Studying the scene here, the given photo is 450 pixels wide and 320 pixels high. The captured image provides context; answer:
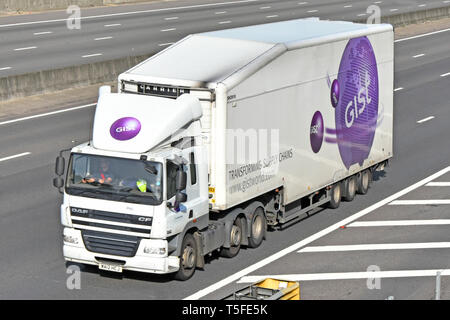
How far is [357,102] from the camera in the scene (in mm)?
27391

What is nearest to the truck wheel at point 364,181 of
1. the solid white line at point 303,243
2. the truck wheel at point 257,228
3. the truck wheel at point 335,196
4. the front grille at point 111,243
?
the solid white line at point 303,243

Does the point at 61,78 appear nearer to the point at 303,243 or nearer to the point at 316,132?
the point at 316,132

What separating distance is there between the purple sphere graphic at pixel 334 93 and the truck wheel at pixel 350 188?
288 centimetres

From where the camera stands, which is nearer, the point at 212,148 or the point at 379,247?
the point at 212,148

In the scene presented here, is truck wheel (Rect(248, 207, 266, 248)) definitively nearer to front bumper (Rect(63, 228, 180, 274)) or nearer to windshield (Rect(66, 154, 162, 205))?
front bumper (Rect(63, 228, 180, 274))

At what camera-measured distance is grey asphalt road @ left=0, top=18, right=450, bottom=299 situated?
20672 millimetres

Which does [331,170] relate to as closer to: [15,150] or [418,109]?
[15,150]

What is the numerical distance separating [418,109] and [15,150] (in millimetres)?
18659

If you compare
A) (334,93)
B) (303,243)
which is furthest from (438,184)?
(303,243)

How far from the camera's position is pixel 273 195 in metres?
24.1

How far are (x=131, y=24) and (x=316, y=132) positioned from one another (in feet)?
120

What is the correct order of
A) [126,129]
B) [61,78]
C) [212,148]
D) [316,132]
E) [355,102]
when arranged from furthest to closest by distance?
[61,78], [355,102], [316,132], [212,148], [126,129]

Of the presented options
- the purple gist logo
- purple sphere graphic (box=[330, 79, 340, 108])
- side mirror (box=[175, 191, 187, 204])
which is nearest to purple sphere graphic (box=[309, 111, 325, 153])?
purple sphere graphic (box=[330, 79, 340, 108])

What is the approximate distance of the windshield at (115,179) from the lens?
19.9 meters
